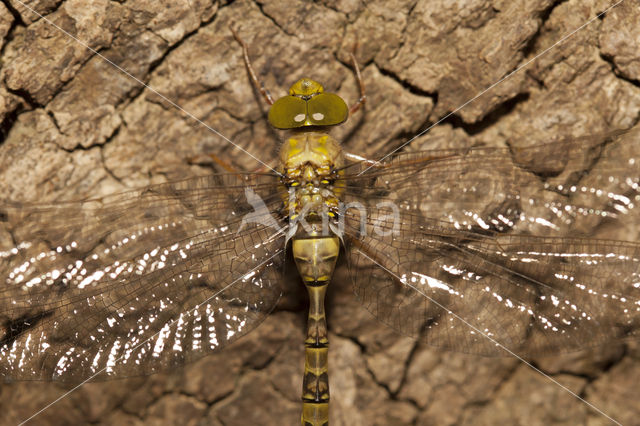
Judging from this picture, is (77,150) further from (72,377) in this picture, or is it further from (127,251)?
(72,377)

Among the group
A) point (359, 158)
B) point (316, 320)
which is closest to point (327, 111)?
point (359, 158)

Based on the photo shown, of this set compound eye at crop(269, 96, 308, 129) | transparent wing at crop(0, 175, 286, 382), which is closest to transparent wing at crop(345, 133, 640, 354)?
compound eye at crop(269, 96, 308, 129)

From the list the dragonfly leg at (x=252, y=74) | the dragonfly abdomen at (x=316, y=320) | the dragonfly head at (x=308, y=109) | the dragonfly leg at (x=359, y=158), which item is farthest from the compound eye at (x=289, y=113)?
the dragonfly abdomen at (x=316, y=320)

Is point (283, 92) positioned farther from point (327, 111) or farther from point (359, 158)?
point (359, 158)

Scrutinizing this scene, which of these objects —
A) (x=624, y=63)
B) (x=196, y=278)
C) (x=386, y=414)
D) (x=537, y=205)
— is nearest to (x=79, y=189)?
(x=196, y=278)

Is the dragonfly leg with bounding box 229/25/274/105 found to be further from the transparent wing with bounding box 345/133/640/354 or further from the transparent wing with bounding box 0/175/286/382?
the transparent wing with bounding box 345/133/640/354
